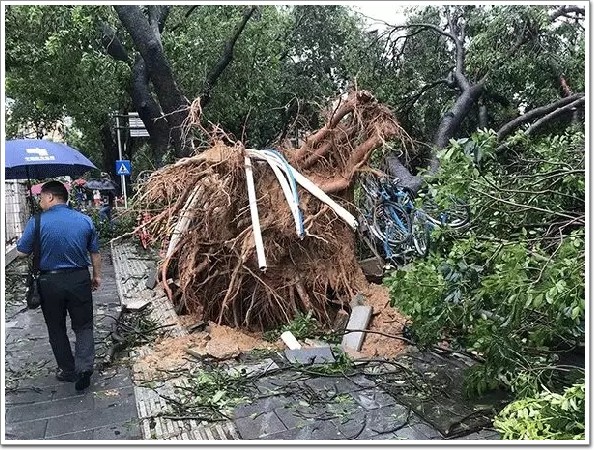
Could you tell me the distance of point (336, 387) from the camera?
12.6 feet

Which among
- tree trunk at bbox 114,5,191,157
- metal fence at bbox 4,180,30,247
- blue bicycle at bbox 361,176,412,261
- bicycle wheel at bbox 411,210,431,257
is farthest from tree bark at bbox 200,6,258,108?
bicycle wheel at bbox 411,210,431,257

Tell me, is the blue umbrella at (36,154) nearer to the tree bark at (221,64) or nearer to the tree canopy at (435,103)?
Result: the tree canopy at (435,103)

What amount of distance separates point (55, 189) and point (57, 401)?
4.83 ft

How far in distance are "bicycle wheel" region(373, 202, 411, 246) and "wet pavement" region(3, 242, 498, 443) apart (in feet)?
9.24

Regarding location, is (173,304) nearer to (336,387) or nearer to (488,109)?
(336,387)

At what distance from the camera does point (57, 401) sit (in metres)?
3.67

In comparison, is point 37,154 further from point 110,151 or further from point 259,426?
point 110,151

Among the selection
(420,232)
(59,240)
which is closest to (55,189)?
(59,240)

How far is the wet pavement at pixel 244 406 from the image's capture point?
3201mm

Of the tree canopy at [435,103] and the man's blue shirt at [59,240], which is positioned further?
the man's blue shirt at [59,240]

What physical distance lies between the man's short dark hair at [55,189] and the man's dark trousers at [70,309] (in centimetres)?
57

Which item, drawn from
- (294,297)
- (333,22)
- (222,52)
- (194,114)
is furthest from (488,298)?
(333,22)

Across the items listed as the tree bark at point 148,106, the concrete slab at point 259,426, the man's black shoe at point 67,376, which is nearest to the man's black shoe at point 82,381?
the man's black shoe at point 67,376

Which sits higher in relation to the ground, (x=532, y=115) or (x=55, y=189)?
(x=532, y=115)
